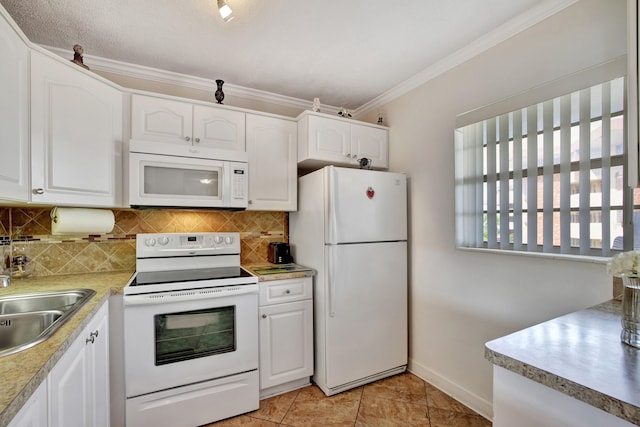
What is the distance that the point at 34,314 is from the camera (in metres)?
1.28

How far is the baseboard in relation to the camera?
185cm

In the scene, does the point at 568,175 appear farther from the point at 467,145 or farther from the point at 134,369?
the point at 134,369

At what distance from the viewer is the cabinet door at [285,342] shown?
2.04 metres

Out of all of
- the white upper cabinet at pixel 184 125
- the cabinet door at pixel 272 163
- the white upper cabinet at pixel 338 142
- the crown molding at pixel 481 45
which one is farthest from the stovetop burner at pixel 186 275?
the crown molding at pixel 481 45

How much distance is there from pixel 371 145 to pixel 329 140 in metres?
0.42

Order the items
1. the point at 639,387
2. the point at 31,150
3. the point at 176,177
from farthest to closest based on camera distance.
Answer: the point at 176,177 → the point at 31,150 → the point at 639,387

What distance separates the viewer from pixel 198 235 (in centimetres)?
222

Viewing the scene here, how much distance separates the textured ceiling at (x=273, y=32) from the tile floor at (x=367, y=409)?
2.42 metres

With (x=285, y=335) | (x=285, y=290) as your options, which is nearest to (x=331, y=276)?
(x=285, y=290)

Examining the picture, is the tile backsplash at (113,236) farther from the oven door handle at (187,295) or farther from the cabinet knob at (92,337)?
the cabinet knob at (92,337)

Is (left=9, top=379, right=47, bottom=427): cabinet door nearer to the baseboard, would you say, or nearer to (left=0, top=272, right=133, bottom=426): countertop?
(left=0, top=272, right=133, bottom=426): countertop

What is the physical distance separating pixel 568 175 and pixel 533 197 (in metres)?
0.20

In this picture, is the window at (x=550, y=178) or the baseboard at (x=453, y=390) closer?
the window at (x=550, y=178)

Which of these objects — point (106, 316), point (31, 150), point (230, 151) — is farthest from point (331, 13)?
point (106, 316)
